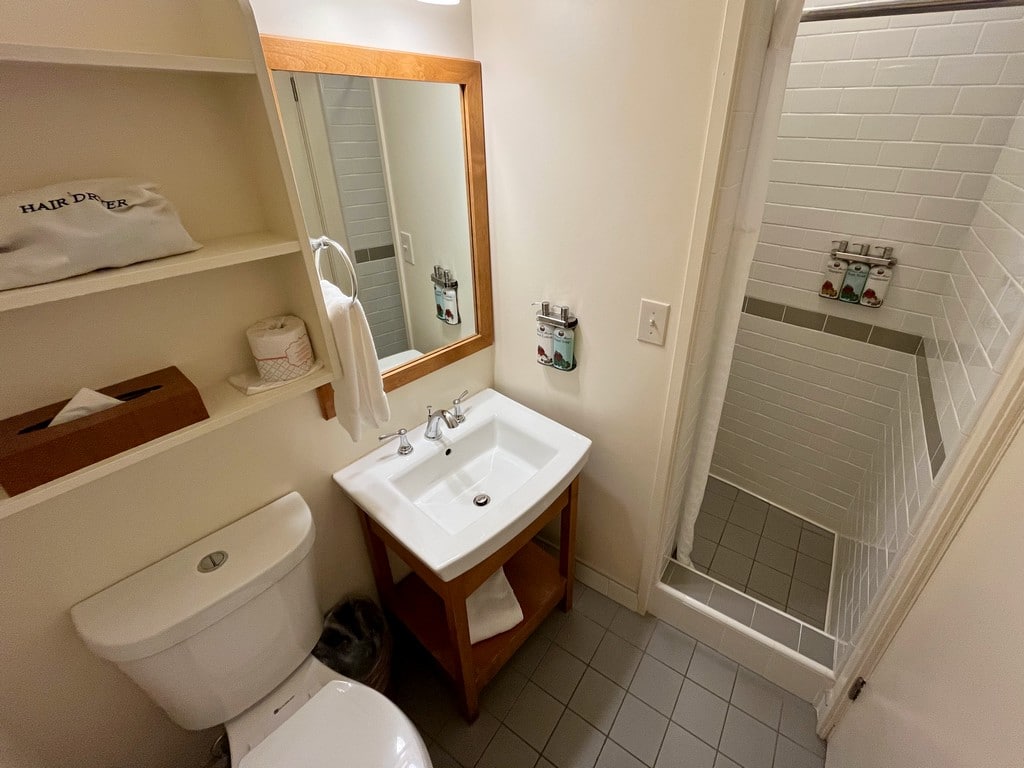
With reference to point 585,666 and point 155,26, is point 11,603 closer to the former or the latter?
point 155,26

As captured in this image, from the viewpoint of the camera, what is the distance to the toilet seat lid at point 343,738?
99 cm

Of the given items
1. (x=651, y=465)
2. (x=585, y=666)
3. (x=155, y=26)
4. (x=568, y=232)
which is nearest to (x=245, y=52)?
(x=155, y=26)

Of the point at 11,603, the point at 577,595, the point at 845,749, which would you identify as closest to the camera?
the point at 11,603

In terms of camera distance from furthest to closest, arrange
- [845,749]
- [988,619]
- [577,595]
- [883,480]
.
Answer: [577,595]
[883,480]
[845,749]
[988,619]

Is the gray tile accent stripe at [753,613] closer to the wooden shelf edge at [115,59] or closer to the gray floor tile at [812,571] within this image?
the gray floor tile at [812,571]

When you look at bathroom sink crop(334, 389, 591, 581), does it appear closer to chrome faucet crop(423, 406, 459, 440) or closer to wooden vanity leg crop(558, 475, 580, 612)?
chrome faucet crop(423, 406, 459, 440)

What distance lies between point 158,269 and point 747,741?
1.90 meters

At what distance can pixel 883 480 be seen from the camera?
158cm

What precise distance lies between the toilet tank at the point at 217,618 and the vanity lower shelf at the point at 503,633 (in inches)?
15.6

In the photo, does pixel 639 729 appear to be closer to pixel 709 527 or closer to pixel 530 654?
pixel 530 654

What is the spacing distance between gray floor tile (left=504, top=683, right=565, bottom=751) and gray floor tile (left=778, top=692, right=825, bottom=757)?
27.1 inches

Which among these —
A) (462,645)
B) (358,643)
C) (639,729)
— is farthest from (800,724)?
(358,643)

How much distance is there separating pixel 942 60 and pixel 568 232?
4.15ft

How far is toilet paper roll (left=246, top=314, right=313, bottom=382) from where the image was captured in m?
0.95
